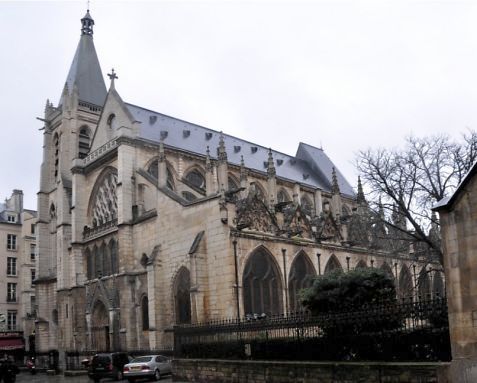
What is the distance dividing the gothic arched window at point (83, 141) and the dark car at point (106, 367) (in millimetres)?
24736

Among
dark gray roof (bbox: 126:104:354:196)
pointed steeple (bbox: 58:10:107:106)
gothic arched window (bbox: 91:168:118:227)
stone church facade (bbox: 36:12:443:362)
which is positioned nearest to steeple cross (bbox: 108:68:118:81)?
stone church facade (bbox: 36:12:443:362)

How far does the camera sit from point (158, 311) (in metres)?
31.7

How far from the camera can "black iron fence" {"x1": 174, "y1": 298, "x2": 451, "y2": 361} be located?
42.4 feet

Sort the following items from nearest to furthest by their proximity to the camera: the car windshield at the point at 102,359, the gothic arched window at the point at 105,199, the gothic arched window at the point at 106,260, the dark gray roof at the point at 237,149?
the car windshield at the point at 102,359
the gothic arched window at the point at 106,260
the gothic arched window at the point at 105,199
the dark gray roof at the point at 237,149

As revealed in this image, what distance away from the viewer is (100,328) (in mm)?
37594

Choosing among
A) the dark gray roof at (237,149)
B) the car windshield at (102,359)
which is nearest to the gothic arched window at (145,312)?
the car windshield at (102,359)

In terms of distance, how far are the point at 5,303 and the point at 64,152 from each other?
19082mm

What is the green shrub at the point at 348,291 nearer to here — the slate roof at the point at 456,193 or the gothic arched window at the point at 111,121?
the slate roof at the point at 456,193

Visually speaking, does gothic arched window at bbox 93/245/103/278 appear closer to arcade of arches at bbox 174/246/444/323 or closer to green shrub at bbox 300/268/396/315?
arcade of arches at bbox 174/246/444/323

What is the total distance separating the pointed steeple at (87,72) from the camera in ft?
164

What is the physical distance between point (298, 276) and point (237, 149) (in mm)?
20300

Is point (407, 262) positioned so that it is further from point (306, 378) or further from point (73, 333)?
point (306, 378)

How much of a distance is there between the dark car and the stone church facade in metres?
4.21

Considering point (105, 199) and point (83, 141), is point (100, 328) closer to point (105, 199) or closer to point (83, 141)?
point (105, 199)
